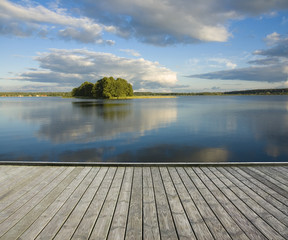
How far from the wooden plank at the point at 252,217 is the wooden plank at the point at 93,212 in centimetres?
241

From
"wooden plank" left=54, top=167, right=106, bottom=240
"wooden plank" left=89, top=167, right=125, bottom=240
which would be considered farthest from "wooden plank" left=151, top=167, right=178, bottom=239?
"wooden plank" left=54, top=167, right=106, bottom=240

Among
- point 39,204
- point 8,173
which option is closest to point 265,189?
point 39,204

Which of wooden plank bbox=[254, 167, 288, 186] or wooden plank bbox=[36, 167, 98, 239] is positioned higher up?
wooden plank bbox=[36, 167, 98, 239]

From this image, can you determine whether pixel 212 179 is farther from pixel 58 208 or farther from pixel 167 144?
pixel 167 144

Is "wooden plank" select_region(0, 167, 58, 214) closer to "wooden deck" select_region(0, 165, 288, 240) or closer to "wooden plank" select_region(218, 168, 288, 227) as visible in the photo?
"wooden deck" select_region(0, 165, 288, 240)

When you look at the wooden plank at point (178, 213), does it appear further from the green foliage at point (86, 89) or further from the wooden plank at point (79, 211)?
the green foliage at point (86, 89)

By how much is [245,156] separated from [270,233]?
341 inches

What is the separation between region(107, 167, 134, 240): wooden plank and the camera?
2.95 m

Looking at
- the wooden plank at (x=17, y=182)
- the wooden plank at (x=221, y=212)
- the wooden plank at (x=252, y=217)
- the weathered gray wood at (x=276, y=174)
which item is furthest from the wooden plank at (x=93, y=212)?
the weathered gray wood at (x=276, y=174)

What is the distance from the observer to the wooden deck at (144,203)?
303cm

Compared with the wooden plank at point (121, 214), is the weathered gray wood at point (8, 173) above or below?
below

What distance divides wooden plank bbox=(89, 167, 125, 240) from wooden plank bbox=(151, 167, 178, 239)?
0.82 metres

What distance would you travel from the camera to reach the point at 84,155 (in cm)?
1067

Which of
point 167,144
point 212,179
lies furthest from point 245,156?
point 212,179
